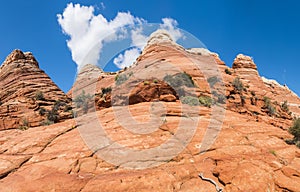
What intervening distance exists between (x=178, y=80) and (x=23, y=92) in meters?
22.9

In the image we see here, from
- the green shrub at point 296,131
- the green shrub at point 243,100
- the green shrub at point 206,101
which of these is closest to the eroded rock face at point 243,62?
the green shrub at point 243,100

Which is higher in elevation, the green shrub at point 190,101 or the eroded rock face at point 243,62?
the eroded rock face at point 243,62

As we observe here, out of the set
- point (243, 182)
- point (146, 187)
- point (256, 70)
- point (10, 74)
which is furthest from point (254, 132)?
point (256, 70)

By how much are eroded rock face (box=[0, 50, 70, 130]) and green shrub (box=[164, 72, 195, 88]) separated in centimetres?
1545

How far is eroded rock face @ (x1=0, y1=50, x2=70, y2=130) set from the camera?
26.3 metres

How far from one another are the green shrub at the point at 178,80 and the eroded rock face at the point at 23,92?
15.4m

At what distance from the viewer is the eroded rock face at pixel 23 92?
26.3 m

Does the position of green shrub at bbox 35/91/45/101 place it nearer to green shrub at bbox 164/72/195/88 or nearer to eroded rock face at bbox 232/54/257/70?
green shrub at bbox 164/72/195/88

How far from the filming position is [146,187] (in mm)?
7844

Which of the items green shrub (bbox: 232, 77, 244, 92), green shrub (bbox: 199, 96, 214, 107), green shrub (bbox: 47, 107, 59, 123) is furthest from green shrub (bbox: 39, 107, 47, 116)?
green shrub (bbox: 232, 77, 244, 92)

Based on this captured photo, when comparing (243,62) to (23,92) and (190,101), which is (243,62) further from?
(23,92)

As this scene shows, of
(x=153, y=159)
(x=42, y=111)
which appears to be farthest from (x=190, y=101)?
(x=42, y=111)

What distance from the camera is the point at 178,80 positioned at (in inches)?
889

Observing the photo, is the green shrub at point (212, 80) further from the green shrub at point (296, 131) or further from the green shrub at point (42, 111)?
the green shrub at point (42, 111)
